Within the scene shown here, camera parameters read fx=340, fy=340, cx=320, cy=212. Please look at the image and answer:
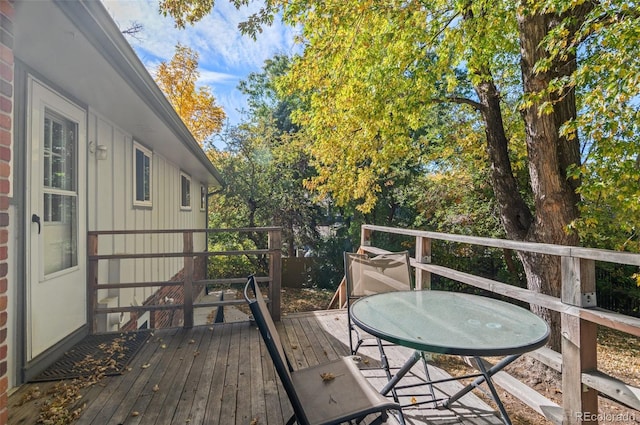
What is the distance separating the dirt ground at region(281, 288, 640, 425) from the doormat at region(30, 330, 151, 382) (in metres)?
2.99

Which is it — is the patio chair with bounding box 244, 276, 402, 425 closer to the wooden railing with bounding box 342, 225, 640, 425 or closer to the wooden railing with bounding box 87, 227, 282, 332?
the wooden railing with bounding box 342, 225, 640, 425

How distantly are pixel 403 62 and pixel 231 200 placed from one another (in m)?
8.80

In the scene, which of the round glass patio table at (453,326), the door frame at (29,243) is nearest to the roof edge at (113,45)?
the door frame at (29,243)

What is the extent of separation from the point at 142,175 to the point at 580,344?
5.81m

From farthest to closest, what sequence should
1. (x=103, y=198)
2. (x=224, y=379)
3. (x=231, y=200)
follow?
1. (x=231, y=200)
2. (x=103, y=198)
3. (x=224, y=379)

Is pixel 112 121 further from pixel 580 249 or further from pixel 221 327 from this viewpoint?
pixel 580 249

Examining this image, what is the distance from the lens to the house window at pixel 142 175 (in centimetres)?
516

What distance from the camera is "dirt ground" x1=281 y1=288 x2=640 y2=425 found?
295 centimetres

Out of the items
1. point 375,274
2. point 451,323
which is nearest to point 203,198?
point 375,274

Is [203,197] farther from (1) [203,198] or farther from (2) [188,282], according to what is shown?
(2) [188,282]

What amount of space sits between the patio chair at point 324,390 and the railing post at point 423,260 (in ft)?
5.15

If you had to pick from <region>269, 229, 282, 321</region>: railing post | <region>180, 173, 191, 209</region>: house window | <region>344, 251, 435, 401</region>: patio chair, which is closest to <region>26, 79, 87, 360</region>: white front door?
<region>269, 229, 282, 321</region>: railing post

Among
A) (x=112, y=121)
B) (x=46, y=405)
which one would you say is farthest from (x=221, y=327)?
(x=112, y=121)

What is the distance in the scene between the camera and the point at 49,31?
219 cm
